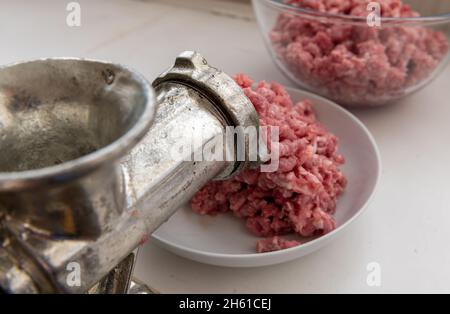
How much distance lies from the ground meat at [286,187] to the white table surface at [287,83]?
0.06m

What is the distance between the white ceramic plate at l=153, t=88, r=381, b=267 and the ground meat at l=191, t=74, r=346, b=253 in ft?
0.07

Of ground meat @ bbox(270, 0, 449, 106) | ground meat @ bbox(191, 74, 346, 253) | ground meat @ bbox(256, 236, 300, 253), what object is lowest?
ground meat @ bbox(256, 236, 300, 253)

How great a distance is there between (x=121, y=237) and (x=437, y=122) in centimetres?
84

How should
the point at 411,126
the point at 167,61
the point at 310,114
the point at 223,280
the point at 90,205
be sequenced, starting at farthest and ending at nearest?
the point at 167,61
the point at 411,126
the point at 310,114
the point at 223,280
the point at 90,205

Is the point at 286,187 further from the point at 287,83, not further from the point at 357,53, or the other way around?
the point at 287,83

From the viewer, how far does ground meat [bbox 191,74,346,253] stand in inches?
29.6

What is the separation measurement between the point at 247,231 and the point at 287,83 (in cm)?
52

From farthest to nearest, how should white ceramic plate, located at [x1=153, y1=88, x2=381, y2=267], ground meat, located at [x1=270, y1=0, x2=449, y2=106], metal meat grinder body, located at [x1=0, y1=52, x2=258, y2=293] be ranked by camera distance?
ground meat, located at [x1=270, y1=0, x2=449, y2=106] < white ceramic plate, located at [x1=153, y1=88, x2=381, y2=267] < metal meat grinder body, located at [x1=0, y1=52, x2=258, y2=293]

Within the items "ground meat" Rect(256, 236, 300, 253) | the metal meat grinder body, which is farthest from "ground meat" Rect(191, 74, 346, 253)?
the metal meat grinder body

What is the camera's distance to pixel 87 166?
0.38 m

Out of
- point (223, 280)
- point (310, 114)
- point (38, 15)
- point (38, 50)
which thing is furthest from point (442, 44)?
point (38, 15)

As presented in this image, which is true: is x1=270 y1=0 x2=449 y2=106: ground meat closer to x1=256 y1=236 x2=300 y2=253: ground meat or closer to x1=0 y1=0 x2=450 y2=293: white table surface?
x1=0 y1=0 x2=450 y2=293: white table surface

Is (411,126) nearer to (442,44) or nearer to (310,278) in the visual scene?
(442,44)

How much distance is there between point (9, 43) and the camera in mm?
1398
